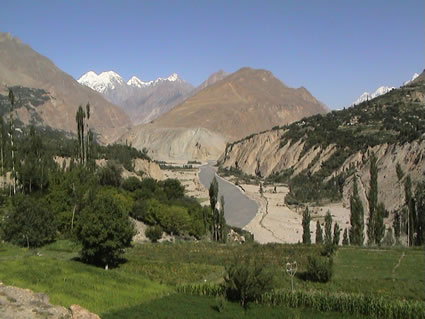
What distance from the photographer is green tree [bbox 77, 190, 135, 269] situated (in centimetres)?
3544

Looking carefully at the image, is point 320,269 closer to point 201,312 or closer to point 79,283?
point 201,312

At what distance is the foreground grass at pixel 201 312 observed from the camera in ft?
79.4

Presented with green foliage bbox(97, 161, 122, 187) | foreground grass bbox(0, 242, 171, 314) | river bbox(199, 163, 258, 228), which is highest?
green foliage bbox(97, 161, 122, 187)

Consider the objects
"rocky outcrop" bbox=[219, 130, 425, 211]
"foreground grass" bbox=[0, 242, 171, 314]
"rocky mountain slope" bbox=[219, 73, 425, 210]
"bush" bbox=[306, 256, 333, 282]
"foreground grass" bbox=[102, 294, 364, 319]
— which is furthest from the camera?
"rocky mountain slope" bbox=[219, 73, 425, 210]

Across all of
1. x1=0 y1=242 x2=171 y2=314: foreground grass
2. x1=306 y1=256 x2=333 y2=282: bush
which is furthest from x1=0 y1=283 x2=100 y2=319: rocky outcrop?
x1=306 y1=256 x2=333 y2=282: bush

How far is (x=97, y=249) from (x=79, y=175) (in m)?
24.7

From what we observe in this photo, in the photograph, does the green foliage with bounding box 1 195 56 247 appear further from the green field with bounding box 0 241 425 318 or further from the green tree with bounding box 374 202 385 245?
the green tree with bounding box 374 202 385 245

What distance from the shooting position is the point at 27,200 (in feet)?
148

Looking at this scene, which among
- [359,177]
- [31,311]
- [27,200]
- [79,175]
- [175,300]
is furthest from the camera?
[359,177]

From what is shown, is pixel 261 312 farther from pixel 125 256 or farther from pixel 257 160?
pixel 257 160

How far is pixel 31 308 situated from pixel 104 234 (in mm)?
14361

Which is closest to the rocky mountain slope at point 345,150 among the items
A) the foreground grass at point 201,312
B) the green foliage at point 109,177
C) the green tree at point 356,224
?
the green tree at point 356,224

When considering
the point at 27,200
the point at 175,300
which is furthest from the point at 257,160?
the point at 175,300

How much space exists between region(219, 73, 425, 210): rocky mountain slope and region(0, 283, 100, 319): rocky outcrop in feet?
186
